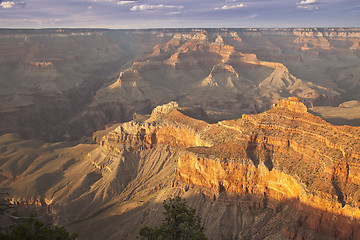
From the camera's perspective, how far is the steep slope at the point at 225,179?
36031mm

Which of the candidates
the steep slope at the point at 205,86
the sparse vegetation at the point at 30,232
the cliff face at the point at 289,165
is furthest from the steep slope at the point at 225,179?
the steep slope at the point at 205,86

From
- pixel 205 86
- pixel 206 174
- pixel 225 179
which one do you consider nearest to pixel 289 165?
pixel 225 179

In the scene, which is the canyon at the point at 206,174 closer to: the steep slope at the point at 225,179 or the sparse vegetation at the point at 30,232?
the steep slope at the point at 225,179

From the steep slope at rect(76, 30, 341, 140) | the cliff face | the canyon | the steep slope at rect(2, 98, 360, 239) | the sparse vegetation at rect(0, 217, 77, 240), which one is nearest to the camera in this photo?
the sparse vegetation at rect(0, 217, 77, 240)

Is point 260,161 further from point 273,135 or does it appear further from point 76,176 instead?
point 76,176

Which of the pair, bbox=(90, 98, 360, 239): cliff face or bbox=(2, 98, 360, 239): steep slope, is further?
bbox=(2, 98, 360, 239): steep slope

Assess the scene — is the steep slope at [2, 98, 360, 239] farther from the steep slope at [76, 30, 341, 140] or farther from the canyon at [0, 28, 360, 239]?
the steep slope at [76, 30, 341, 140]

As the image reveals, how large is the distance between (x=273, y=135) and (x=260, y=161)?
4.08 meters

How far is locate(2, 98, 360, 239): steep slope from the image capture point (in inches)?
1419

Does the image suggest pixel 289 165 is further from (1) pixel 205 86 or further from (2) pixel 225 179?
(1) pixel 205 86

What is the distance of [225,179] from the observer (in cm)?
4366

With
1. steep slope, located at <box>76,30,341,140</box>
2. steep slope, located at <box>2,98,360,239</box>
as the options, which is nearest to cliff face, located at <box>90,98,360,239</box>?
steep slope, located at <box>2,98,360,239</box>

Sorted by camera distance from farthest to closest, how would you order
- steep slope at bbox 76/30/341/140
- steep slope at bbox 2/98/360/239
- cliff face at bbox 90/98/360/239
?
steep slope at bbox 76/30/341/140
steep slope at bbox 2/98/360/239
cliff face at bbox 90/98/360/239

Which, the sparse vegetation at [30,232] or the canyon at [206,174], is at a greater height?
the sparse vegetation at [30,232]
